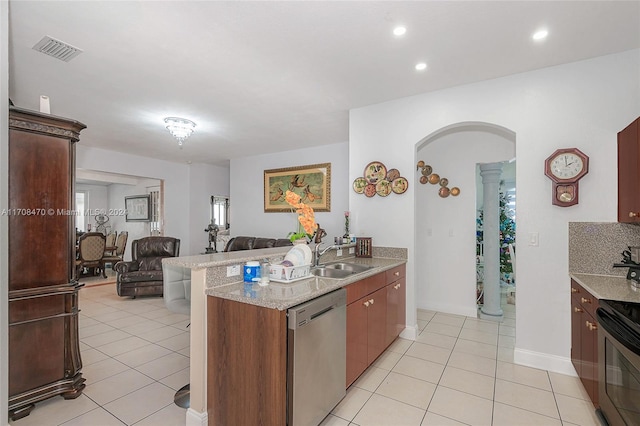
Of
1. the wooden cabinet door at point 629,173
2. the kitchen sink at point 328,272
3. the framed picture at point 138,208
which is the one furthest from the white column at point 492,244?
the framed picture at point 138,208

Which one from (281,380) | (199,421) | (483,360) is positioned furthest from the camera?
(483,360)

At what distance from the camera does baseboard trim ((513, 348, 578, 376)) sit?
104 inches

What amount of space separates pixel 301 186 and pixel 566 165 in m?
4.26

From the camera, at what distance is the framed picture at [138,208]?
7848 mm

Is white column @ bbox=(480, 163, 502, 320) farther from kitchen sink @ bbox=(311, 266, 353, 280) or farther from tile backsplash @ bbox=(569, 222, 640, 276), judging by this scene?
kitchen sink @ bbox=(311, 266, 353, 280)

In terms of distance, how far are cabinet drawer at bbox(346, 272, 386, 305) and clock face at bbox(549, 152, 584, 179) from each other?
6.00 feet

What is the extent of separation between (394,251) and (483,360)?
4.47 feet

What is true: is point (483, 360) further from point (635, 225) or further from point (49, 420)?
point (49, 420)

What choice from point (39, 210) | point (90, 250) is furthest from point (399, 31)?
point (90, 250)

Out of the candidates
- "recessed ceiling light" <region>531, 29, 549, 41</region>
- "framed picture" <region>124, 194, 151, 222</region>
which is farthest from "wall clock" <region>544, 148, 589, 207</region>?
"framed picture" <region>124, 194, 151, 222</region>

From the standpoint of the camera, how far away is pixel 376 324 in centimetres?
265

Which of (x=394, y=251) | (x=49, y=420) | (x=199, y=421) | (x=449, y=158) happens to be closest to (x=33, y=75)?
(x=49, y=420)

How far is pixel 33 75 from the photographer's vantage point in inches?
116

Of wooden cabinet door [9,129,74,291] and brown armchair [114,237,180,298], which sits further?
brown armchair [114,237,180,298]
